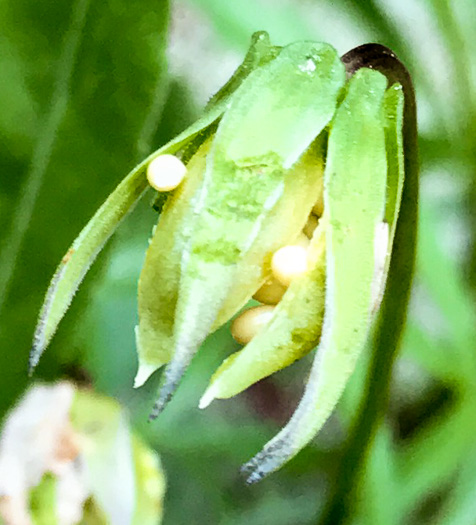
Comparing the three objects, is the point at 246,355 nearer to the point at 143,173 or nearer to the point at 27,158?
the point at 143,173

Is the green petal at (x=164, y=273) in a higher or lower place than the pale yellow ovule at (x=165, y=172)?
lower

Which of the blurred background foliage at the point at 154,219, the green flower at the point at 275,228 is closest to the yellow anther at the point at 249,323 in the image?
the green flower at the point at 275,228

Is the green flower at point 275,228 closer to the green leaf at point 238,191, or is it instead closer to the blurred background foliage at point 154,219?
the green leaf at point 238,191

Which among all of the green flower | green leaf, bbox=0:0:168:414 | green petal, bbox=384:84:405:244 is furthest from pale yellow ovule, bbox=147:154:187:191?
green leaf, bbox=0:0:168:414

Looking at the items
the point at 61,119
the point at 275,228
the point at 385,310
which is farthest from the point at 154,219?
the point at 275,228

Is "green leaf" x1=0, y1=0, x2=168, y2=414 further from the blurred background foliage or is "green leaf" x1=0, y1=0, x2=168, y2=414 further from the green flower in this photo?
the green flower
